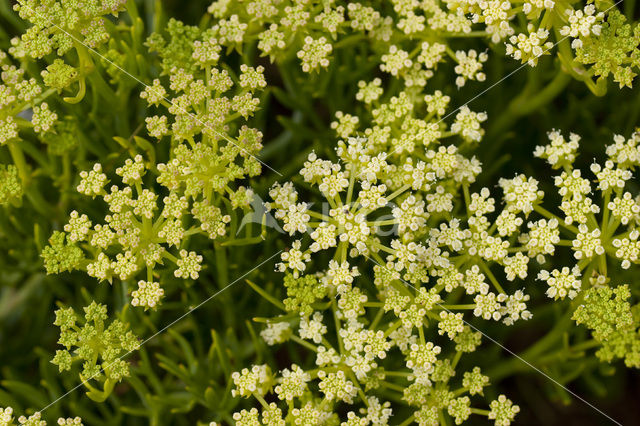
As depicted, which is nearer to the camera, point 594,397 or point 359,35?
point 359,35

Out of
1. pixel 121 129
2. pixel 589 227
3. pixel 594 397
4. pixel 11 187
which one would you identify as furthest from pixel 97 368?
pixel 594 397

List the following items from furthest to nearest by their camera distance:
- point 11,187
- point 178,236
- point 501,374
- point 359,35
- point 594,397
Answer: point 594,397, point 501,374, point 359,35, point 11,187, point 178,236

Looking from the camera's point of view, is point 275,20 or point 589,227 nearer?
point 589,227

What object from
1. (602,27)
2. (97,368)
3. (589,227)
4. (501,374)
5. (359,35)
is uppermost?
(359,35)

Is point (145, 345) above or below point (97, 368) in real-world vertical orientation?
below

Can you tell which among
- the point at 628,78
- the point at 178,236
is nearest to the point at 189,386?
the point at 178,236

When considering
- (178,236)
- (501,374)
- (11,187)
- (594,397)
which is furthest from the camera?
(594,397)

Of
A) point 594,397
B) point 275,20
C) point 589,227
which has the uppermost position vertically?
point 275,20

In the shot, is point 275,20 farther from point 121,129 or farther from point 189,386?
point 189,386

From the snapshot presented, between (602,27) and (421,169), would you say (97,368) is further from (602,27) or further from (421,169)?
(602,27)
